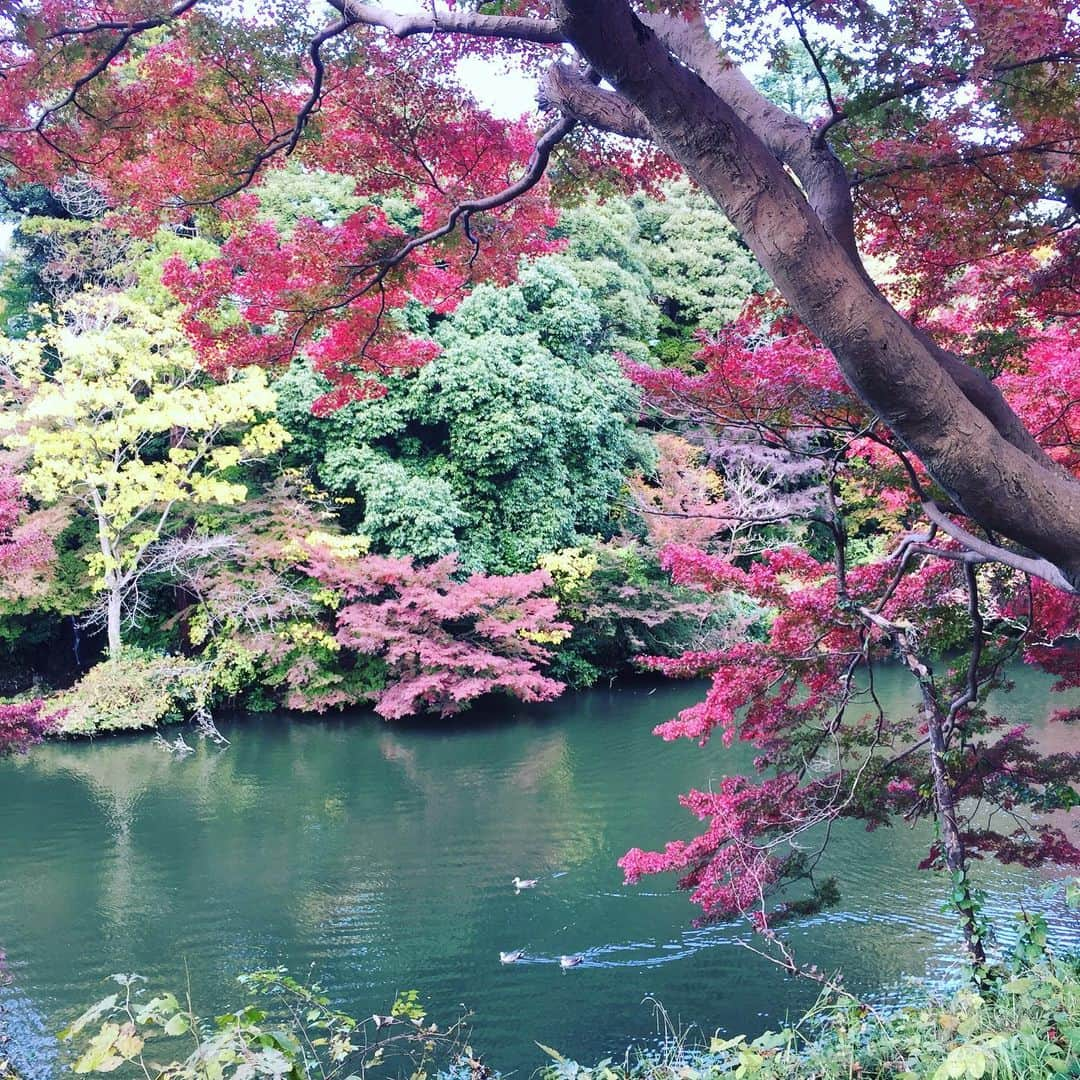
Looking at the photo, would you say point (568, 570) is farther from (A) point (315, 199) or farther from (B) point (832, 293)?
(B) point (832, 293)

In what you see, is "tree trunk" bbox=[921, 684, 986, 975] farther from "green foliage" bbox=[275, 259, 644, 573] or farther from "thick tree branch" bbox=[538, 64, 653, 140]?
"green foliage" bbox=[275, 259, 644, 573]

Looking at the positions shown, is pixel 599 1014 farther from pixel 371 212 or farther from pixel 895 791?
pixel 371 212

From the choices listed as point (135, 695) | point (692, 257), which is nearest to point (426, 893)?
point (135, 695)

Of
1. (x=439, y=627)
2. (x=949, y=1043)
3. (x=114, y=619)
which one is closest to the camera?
(x=949, y=1043)

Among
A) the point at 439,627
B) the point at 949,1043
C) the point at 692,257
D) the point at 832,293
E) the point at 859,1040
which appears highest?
the point at 692,257

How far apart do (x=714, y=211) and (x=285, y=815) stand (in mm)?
12701

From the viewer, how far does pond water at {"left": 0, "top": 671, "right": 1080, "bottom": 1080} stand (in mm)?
4254

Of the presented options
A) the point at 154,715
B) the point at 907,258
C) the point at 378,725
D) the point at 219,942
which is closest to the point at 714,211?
the point at 378,725

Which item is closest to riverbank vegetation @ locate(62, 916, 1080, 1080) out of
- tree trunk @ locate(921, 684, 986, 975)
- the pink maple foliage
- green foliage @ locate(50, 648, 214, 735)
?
tree trunk @ locate(921, 684, 986, 975)

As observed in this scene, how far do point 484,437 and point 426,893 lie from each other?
6.41m

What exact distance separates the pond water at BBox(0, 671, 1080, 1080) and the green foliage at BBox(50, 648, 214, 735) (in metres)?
0.64

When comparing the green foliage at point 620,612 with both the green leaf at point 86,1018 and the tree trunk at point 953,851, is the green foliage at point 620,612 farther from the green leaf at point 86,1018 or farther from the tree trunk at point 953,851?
the green leaf at point 86,1018

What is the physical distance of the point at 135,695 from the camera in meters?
9.85

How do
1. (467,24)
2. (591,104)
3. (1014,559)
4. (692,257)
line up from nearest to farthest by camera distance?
(1014,559)
(591,104)
(467,24)
(692,257)
